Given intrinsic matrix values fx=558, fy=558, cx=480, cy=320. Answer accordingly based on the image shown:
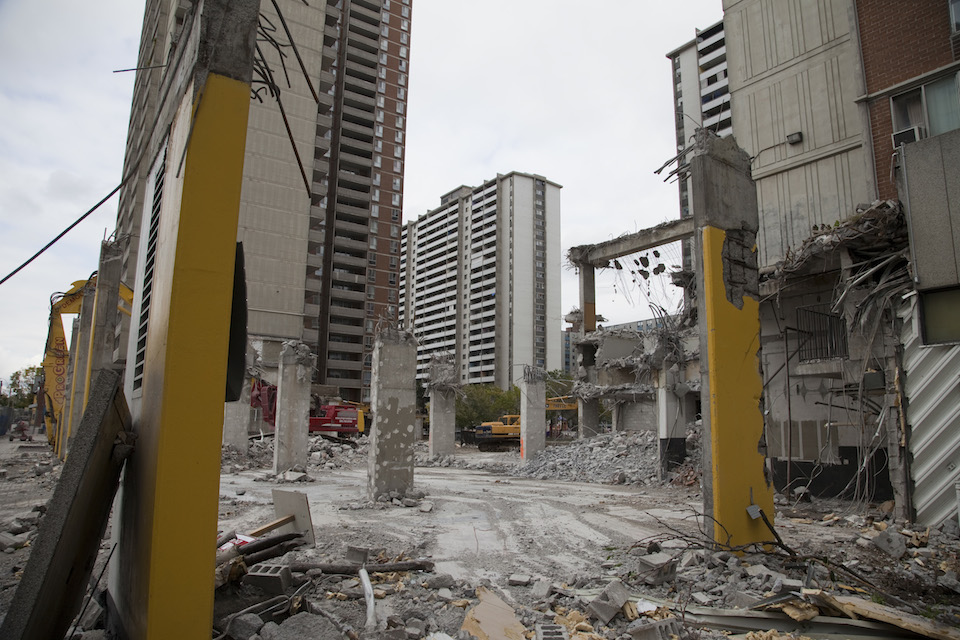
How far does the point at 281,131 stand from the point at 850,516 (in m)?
44.3

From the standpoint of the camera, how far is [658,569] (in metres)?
5.09

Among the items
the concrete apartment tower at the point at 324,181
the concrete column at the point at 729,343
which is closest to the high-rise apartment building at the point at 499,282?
the concrete apartment tower at the point at 324,181

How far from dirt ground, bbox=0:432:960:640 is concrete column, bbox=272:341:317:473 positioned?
9.14 ft

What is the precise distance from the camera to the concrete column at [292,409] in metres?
15.8

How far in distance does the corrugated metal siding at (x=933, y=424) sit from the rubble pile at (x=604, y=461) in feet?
26.6

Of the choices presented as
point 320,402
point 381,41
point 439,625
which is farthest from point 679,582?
point 381,41

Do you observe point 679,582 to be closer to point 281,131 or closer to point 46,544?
point 46,544

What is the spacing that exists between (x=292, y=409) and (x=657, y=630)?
46.4 feet

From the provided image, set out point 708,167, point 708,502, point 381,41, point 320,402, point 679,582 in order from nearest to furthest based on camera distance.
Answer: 1. point 679,582
2. point 708,502
3. point 708,167
4. point 320,402
5. point 381,41

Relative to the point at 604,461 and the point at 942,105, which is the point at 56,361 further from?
the point at 942,105

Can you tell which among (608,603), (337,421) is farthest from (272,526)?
(337,421)

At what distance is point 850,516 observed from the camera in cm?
909

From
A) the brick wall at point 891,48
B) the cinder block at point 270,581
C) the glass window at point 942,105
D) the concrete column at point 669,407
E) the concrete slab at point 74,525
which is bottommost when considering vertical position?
the cinder block at point 270,581

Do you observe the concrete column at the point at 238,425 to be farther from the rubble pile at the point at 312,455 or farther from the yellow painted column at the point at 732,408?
the yellow painted column at the point at 732,408
